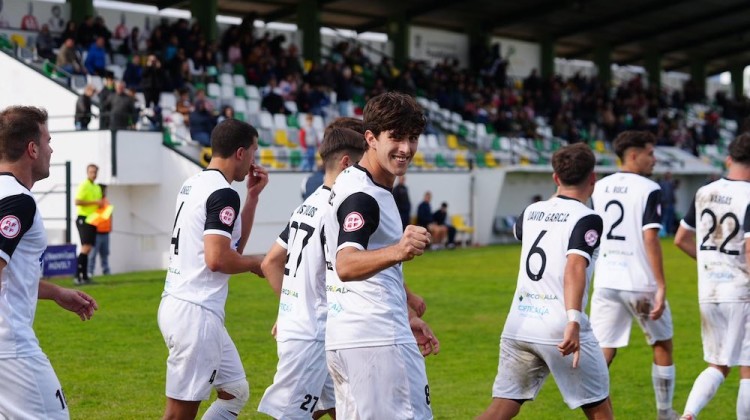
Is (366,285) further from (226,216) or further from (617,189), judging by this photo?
(617,189)

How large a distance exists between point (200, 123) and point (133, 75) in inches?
80.4

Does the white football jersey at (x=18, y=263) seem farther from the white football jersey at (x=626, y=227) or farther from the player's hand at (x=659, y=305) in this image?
the player's hand at (x=659, y=305)

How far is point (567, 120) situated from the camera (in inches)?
1545

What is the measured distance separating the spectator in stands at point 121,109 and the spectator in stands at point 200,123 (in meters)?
2.06

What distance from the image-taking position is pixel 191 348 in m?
6.00

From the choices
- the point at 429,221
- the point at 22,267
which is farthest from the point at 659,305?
the point at 429,221

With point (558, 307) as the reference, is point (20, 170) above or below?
above

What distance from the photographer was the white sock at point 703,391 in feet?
23.9

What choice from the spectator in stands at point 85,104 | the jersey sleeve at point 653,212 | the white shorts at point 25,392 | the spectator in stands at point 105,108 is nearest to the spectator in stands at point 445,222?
the spectator in stands at point 105,108

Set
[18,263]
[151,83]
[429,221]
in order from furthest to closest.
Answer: [429,221]
[151,83]
[18,263]

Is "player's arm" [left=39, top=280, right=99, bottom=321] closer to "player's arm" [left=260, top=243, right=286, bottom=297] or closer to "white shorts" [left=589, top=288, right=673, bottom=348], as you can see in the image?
"player's arm" [left=260, top=243, right=286, bottom=297]

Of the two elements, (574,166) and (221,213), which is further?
(574,166)

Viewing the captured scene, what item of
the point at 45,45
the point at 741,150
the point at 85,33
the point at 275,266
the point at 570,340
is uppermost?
the point at 85,33

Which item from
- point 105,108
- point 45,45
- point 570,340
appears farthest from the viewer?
point 45,45
